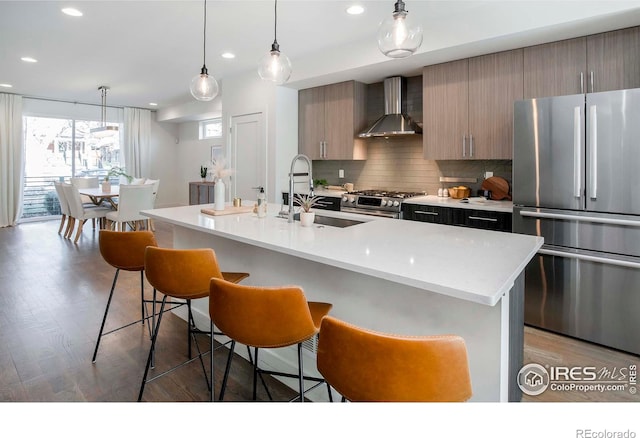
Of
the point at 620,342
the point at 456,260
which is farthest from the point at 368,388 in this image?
the point at 620,342

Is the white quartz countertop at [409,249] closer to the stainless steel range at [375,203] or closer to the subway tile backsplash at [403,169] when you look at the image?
the stainless steel range at [375,203]

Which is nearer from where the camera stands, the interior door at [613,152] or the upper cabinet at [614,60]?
the interior door at [613,152]

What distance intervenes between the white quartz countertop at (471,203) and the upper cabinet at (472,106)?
428 millimetres

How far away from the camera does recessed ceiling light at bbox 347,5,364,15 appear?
3.33m

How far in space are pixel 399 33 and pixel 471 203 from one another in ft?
7.06

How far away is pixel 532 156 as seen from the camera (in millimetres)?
2984

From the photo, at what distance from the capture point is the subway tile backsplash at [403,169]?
4.21 m

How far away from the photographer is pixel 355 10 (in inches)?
133

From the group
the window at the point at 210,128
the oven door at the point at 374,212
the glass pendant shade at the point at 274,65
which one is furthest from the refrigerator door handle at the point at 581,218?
the window at the point at 210,128

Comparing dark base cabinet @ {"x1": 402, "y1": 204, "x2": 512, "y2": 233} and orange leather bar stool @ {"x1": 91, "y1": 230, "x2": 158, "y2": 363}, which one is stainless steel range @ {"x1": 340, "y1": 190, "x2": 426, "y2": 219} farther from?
orange leather bar stool @ {"x1": 91, "y1": 230, "x2": 158, "y2": 363}

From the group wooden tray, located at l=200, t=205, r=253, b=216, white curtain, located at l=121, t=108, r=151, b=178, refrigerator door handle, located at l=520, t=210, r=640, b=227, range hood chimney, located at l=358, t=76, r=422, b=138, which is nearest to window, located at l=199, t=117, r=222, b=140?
white curtain, located at l=121, t=108, r=151, b=178

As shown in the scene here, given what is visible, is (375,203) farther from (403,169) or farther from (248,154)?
(248,154)

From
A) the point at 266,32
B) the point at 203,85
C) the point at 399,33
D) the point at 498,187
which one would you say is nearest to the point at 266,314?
the point at 399,33

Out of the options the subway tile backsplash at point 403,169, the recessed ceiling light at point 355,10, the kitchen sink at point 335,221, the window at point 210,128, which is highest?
the window at point 210,128
